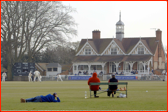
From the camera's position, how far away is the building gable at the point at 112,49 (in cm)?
8050

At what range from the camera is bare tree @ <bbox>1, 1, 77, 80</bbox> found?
65000 millimetres

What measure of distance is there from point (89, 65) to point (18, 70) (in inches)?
856

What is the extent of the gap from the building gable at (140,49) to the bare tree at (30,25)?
15.8 meters

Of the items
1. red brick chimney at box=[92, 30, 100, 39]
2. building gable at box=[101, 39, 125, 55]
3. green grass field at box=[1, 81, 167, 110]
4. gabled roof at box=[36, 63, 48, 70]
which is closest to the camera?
green grass field at box=[1, 81, 167, 110]

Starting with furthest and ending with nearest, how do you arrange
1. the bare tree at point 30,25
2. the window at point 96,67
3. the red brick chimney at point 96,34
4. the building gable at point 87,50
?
the red brick chimney at point 96,34
the building gable at point 87,50
the window at point 96,67
the bare tree at point 30,25

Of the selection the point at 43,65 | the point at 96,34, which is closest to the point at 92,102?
the point at 96,34

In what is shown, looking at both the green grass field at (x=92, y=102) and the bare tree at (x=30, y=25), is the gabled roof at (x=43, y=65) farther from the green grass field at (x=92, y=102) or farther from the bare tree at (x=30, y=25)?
the green grass field at (x=92, y=102)

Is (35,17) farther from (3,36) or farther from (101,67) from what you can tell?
(101,67)

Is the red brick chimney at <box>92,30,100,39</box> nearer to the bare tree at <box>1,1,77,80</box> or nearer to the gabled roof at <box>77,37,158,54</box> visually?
the gabled roof at <box>77,37,158,54</box>

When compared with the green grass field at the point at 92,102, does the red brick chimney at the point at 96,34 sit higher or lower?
higher

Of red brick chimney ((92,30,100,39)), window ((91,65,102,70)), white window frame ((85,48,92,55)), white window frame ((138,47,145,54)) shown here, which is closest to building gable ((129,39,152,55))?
white window frame ((138,47,145,54))

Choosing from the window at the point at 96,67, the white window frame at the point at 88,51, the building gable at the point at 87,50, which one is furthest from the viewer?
the white window frame at the point at 88,51

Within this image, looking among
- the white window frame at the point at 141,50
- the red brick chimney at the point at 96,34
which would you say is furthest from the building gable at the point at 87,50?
the white window frame at the point at 141,50

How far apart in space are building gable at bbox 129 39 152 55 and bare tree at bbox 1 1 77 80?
1580cm
